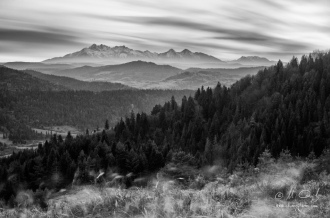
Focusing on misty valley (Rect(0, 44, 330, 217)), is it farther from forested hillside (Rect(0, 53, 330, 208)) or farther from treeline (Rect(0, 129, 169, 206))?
forested hillside (Rect(0, 53, 330, 208))

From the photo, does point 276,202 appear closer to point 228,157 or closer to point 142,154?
point 142,154

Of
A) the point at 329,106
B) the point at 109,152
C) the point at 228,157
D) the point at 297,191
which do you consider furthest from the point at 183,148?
the point at 297,191

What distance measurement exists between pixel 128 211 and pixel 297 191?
1167cm

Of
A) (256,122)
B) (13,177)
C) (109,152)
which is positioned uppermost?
(256,122)

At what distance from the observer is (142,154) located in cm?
11981

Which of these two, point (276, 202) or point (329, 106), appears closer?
point (276, 202)

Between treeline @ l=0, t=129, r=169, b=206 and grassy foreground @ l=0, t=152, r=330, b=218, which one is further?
treeline @ l=0, t=129, r=169, b=206

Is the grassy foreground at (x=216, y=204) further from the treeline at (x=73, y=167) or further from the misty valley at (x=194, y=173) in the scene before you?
the treeline at (x=73, y=167)

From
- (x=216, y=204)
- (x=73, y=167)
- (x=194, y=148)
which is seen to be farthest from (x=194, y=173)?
(x=194, y=148)

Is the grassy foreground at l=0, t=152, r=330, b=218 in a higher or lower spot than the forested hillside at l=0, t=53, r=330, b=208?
higher

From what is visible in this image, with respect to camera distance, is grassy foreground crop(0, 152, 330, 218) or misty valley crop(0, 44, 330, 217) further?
misty valley crop(0, 44, 330, 217)

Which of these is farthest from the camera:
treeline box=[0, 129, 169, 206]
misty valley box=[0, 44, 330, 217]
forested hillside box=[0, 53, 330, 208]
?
forested hillside box=[0, 53, 330, 208]

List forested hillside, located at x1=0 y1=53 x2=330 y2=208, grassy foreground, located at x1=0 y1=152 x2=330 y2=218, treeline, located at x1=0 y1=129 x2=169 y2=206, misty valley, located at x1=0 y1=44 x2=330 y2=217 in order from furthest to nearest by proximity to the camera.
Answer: forested hillside, located at x1=0 y1=53 x2=330 y2=208 < treeline, located at x1=0 y1=129 x2=169 y2=206 < misty valley, located at x1=0 y1=44 x2=330 y2=217 < grassy foreground, located at x1=0 y1=152 x2=330 y2=218

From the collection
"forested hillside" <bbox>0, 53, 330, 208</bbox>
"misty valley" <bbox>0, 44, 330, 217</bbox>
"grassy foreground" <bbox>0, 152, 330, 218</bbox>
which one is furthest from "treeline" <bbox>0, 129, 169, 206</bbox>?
"grassy foreground" <bbox>0, 152, 330, 218</bbox>
